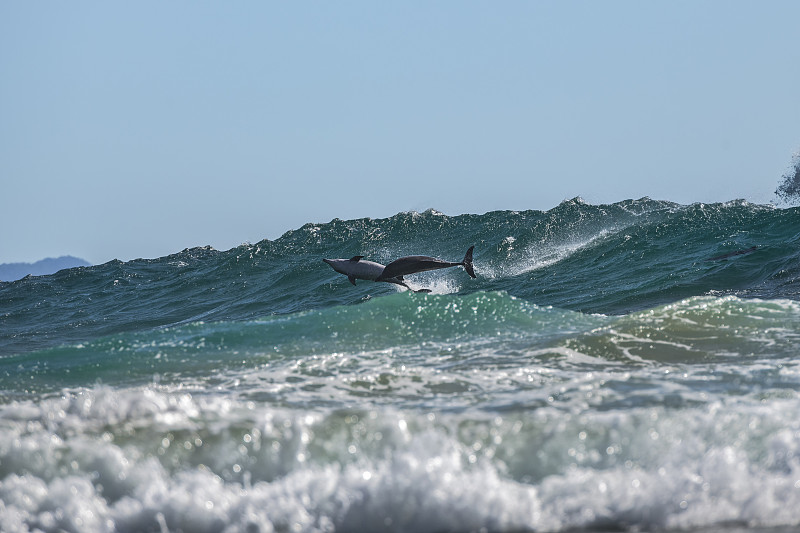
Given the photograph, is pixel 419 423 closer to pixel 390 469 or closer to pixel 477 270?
pixel 390 469

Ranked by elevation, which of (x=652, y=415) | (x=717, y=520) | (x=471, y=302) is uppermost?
Answer: (x=471, y=302)

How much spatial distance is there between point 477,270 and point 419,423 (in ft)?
57.6

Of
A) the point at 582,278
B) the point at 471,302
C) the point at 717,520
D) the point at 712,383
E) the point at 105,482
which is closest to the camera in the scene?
the point at 717,520

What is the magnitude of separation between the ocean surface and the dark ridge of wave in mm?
4270

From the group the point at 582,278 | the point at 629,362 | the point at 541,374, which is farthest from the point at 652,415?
the point at 582,278

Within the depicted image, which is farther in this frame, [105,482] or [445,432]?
[445,432]

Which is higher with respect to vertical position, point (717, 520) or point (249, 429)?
point (249, 429)

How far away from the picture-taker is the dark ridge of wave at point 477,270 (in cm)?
1725

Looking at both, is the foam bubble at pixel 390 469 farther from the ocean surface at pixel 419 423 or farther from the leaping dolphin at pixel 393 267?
the leaping dolphin at pixel 393 267

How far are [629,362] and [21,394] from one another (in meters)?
5.46

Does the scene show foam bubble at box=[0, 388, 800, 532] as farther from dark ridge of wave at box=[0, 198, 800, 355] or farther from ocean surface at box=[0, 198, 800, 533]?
dark ridge of wave at box=[0, 198, 800, 355]

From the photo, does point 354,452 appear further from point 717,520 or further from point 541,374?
point 541,374

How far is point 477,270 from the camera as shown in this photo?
22.4 meters

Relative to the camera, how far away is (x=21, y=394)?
7.61m
